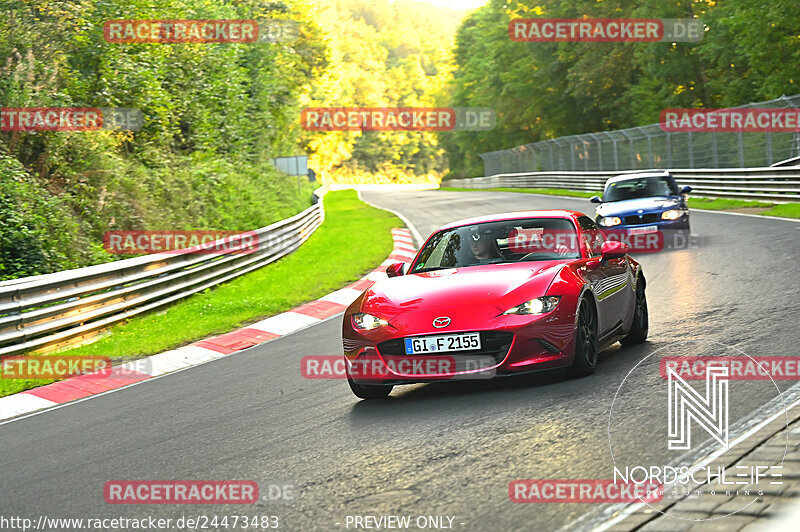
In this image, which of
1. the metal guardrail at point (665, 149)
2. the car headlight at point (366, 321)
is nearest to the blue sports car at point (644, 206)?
the metal guardrail at point (665, 149)

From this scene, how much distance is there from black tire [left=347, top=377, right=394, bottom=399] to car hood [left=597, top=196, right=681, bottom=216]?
1203 cm

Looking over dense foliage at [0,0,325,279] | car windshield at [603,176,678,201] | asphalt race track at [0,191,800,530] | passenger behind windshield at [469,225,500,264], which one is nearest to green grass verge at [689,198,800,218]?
car windshield at [603,176,678,201]

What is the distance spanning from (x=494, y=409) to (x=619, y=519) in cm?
236

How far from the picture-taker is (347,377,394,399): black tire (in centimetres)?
730

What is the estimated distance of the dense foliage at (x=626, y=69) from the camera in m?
39.4

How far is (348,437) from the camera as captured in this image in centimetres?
619

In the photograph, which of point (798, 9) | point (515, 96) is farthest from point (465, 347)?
point (515, 96)

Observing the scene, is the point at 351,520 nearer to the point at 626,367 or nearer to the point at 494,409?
the point at 494,409

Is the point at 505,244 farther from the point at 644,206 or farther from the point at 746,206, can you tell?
the point at 746,206

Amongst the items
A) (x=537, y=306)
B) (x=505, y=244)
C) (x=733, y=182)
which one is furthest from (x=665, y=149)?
(x=537, y=306)

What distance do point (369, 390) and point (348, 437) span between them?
1152 mm

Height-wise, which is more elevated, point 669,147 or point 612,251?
point 669,147

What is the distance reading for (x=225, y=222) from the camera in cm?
2422

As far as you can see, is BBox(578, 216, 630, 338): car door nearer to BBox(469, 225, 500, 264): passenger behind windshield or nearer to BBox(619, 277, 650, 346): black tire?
BBox(619, 277, 650, 346): black tire
